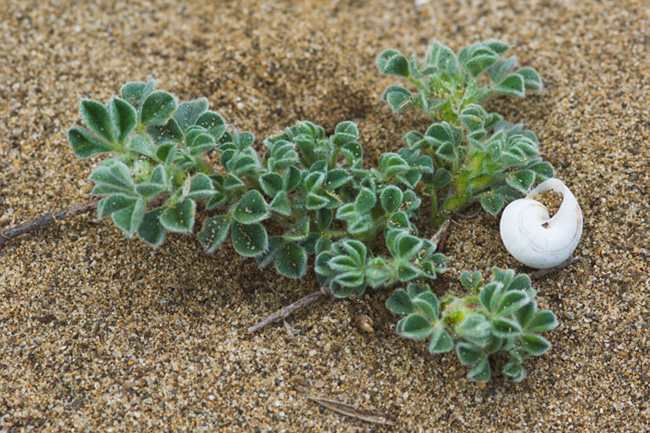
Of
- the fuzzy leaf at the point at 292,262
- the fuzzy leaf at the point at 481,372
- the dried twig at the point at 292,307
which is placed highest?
the fuzzy leaf at the point at 292,262

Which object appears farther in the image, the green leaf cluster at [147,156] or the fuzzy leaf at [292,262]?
the fuzzy leaf at [292,262]

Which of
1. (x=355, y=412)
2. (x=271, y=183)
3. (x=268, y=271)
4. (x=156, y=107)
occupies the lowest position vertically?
(x=355, y=412)

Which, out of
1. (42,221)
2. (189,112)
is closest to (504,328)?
(189,112)

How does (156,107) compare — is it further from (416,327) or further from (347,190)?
(416,327)

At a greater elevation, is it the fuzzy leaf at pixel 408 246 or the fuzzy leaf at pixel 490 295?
the fuzzy leaf at pixel 408 246

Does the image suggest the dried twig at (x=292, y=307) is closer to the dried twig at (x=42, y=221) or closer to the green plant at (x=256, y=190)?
the green plant at (x=256, y=190)

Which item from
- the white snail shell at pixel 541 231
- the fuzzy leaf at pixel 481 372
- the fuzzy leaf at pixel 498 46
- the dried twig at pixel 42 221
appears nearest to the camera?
the fuzzy leaf at pixel 481 372

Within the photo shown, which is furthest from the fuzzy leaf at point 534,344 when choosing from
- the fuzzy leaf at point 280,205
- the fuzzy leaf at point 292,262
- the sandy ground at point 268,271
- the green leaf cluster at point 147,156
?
the green leaf cluster at point 147,156

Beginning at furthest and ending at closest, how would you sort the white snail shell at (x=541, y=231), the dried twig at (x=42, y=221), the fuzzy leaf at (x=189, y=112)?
the dried twig at (x=42, y=221) < the fuzzy leaf at (x=189, y=112) < the white snail shell at (x=541, y=231)
